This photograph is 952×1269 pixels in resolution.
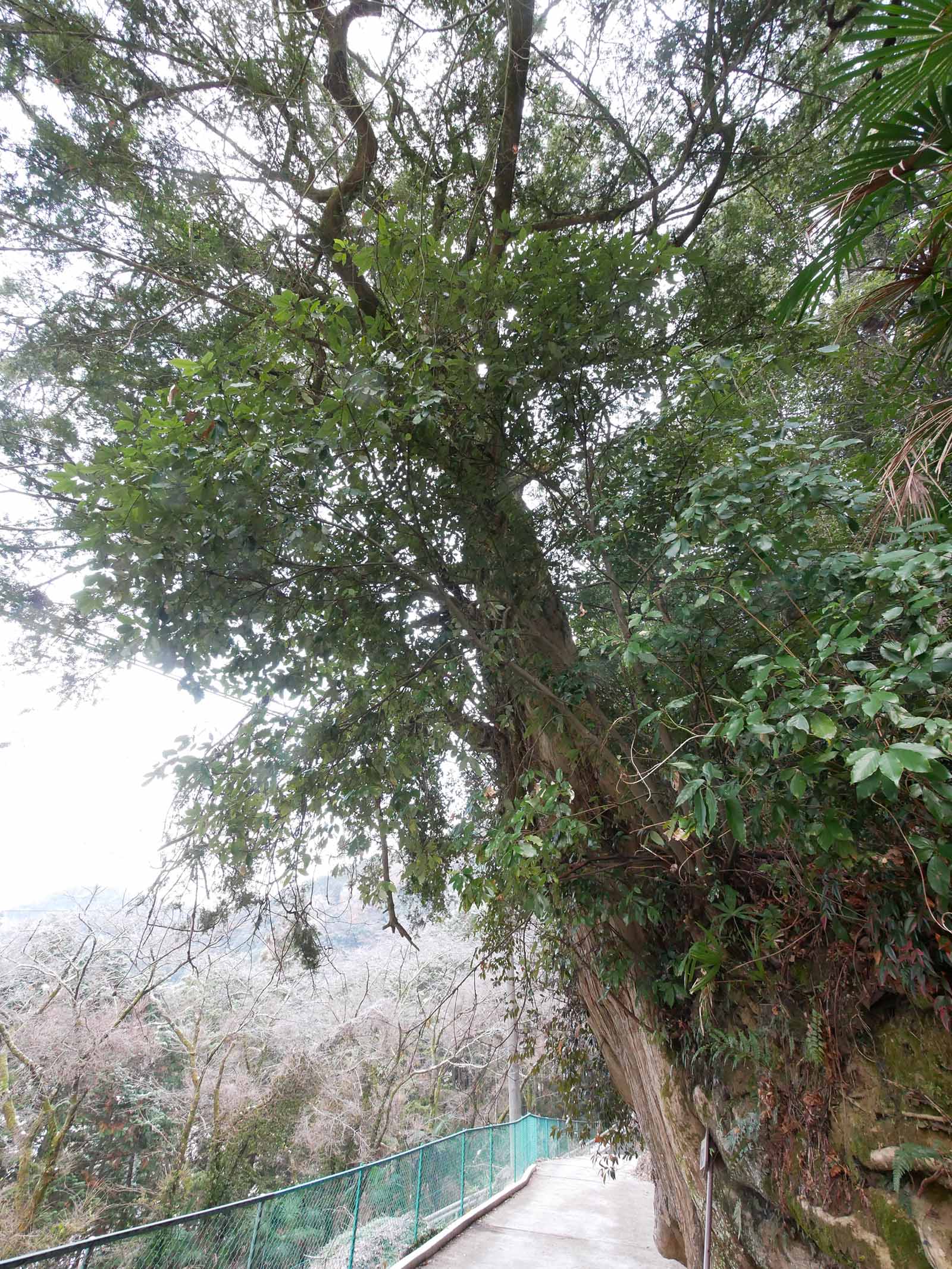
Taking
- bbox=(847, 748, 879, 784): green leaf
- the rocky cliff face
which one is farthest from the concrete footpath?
bbox=(847, 748, 879, 784): green leaf

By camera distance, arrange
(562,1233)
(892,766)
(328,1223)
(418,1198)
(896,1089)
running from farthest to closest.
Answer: (562,1233), (418,1198), (328,1223), (896,1089), (892,766)

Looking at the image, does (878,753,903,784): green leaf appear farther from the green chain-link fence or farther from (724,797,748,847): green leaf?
the green chain-link fence

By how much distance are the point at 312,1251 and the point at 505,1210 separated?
5009 mm

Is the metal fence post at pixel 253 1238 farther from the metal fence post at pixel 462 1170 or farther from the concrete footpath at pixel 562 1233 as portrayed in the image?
the metal fence post at pixel 462 1170

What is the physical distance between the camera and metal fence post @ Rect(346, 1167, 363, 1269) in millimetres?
5043

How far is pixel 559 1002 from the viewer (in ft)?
14.8

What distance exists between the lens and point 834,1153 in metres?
2.12

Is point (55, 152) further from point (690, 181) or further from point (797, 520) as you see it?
point (797, 520)

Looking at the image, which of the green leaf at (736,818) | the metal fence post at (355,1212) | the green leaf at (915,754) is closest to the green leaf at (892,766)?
the green leaf at (915,754)

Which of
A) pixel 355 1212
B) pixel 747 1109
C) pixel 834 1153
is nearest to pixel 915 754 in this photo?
pixel 834 1153

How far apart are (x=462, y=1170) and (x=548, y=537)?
8092 mm

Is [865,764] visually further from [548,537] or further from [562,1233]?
[562,1233]

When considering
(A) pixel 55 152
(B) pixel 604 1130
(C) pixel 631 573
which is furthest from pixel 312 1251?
(A) pixel 55 152

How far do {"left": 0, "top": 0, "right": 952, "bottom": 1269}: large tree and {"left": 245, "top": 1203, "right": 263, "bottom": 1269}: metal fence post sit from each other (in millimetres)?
1892
